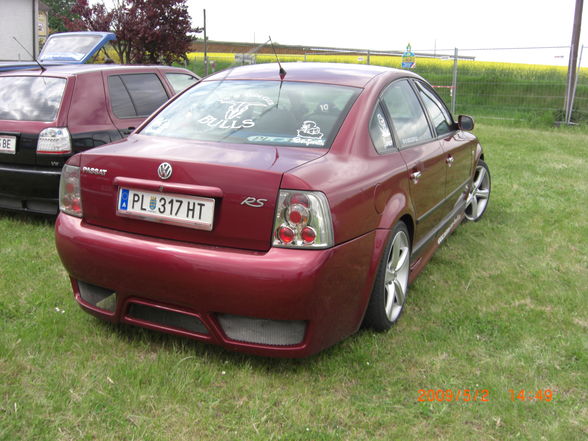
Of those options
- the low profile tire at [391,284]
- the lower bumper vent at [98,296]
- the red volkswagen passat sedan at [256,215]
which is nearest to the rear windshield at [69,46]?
the red volkswagen passat sedan at [256,215]

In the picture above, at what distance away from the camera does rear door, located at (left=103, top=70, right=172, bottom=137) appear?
216 inches

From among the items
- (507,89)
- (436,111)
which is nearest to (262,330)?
(436,111)

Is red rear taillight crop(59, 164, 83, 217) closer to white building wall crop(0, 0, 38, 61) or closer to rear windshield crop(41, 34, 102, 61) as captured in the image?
rear windshield crop(41, 34, 102, 61)

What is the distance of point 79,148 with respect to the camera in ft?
16.4

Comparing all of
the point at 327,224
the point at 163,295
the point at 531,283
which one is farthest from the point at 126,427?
the point at 531,283

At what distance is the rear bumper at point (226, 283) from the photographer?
8.16ft

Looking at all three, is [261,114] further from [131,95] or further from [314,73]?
[131,95]

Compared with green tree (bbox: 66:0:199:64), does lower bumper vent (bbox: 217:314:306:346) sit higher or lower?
lower

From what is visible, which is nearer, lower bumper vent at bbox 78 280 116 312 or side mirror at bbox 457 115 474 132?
lower bumper vent at bbox 78 280 116 312

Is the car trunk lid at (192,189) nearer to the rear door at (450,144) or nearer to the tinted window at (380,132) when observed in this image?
the tinted window at (380,132)

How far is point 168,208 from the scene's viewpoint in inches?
104

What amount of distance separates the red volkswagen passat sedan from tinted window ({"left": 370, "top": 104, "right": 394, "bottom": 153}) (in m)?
0.01

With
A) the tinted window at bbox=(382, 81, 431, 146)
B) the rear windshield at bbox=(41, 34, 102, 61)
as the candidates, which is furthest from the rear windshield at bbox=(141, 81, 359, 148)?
the rear windshield at bbox=(41, 34, 102, 61)

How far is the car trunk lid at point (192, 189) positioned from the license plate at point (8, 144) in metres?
2.46
